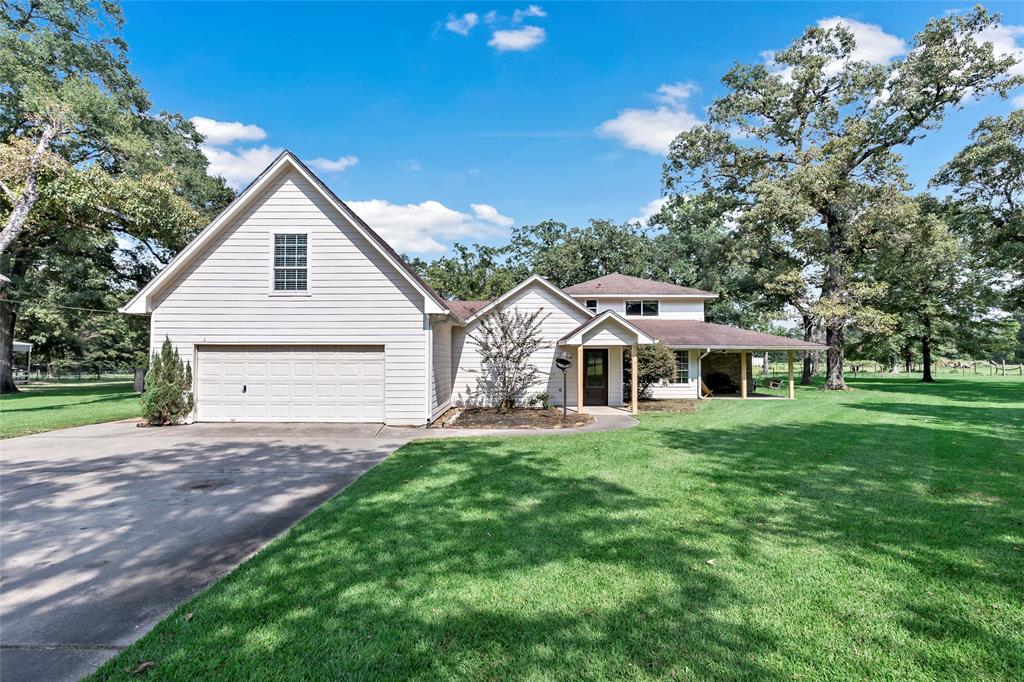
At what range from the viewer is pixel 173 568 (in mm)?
4148

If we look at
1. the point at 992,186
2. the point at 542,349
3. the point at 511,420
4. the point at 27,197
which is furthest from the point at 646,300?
the point at 27,197

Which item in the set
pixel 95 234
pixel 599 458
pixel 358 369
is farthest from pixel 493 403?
pixel 95 234

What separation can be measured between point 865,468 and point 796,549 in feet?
14.3

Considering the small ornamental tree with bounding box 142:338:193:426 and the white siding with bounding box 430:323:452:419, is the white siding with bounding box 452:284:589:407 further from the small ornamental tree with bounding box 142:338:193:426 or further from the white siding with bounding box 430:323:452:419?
the small ornamental tree with bounding box 142:338:193:426

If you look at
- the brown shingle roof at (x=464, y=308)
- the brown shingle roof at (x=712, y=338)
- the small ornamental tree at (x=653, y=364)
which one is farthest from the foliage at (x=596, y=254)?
the small ornamental tree at (x=653, y=364)

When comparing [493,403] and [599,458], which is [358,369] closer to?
[493,403]

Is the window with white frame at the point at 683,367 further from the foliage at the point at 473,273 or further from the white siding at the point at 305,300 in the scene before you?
the foliage at the point at 473,273

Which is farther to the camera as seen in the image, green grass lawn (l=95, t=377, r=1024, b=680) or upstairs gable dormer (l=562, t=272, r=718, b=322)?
upstairs gable dormer (l=562, t=272, r=718, b=322)

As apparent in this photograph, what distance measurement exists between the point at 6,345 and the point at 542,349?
91.5 ft

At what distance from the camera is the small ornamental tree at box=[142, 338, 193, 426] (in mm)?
11906

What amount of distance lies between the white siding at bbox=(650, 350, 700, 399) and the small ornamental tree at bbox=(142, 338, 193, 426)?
16745mm

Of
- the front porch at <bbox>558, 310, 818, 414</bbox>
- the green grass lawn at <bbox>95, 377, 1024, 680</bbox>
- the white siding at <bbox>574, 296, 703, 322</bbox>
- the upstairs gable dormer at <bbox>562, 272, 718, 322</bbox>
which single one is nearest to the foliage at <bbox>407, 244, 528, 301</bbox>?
the upstairs gable dormer at <bbox>562, 272, 718, 322</bbox>

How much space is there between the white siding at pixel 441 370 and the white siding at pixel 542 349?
466mm

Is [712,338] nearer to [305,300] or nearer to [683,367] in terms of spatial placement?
[683,367]
